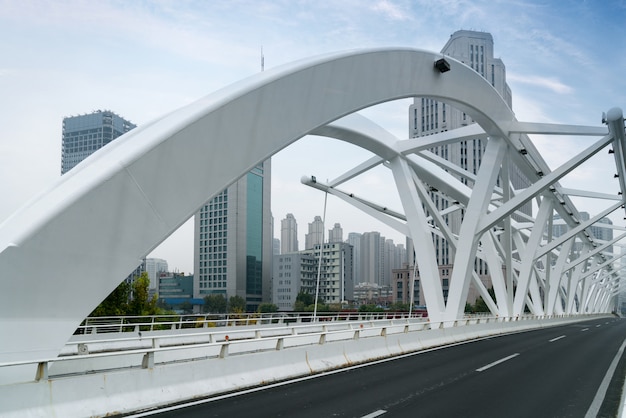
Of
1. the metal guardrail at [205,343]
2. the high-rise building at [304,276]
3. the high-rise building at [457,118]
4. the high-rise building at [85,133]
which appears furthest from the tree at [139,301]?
the high-rise building at [85,133]

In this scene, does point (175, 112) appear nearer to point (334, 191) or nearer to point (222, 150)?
point (222, 150)

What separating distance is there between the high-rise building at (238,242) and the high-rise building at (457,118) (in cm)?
3474

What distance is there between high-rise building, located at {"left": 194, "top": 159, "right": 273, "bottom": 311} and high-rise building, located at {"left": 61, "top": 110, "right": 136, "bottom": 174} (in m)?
42.1

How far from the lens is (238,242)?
130 m

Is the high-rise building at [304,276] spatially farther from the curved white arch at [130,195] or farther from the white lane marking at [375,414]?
the white lane marking at [375,414]

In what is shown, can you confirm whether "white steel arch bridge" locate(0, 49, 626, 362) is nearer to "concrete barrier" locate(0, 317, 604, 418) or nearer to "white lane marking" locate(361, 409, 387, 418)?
"concrete barrier" locate(0, 317, 604, 418)

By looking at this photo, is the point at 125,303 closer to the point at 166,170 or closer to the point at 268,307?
the point at 166,170

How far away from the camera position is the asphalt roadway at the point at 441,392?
9.73m

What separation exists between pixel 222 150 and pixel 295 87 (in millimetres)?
3638

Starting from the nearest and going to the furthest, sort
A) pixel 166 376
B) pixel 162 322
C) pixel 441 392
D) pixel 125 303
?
1. pixel 166 376
2. pixel 441 392
3. pixel 162 322
4. pixel 125 303

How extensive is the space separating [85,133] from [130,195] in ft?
537

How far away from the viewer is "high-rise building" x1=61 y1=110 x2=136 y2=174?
16138 centimetres

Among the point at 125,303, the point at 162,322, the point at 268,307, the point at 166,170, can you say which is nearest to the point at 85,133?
the point at 268,307

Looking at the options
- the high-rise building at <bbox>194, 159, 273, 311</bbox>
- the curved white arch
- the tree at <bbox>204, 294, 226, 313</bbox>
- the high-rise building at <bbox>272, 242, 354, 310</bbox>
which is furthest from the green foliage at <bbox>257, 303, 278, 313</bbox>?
the curved white arch
